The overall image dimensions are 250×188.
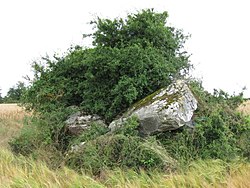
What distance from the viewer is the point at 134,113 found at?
22.7 feet

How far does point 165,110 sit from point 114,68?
211 centimetres

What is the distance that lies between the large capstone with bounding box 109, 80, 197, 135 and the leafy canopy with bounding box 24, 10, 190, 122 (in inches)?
26.8

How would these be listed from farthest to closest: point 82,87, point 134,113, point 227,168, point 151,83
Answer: point 82,87 < point 151,83 < point 134,113 < point 227,168

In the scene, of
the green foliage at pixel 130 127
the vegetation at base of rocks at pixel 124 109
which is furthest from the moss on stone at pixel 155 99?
the green foliage at pixel 130 127

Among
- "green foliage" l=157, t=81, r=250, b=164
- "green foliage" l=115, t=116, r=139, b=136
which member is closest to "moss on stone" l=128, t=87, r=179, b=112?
"green foliage" l=115, t=116, r=139, b=136

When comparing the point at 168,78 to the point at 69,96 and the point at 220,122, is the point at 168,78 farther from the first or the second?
the point at 69,96

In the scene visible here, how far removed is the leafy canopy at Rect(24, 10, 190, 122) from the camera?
781 centimetres

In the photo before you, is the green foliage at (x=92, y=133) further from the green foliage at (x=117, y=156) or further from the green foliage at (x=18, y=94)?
the green foliage at (x=18, y=94)

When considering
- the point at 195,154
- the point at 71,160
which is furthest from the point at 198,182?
the point at 71,160

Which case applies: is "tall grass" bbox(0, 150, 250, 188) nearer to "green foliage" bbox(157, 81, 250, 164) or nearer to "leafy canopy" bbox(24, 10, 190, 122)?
"green foliage" bbox(157, 81, 250, 164)

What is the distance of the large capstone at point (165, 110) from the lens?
6.52 metres

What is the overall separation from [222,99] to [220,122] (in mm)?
1476

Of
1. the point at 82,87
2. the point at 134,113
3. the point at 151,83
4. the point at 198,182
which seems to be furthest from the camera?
the point at 82,87

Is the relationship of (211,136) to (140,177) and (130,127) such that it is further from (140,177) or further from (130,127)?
(140,177)
